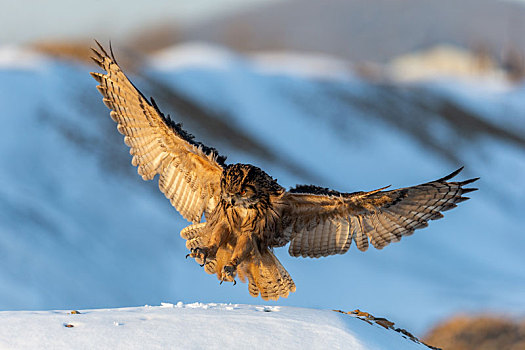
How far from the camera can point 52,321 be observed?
476 cm

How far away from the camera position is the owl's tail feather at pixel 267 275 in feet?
18.1

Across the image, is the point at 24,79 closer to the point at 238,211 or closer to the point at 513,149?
the point at 238,211

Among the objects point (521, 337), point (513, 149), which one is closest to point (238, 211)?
point (521, 337)

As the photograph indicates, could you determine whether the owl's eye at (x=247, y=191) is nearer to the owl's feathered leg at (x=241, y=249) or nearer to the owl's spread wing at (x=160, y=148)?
the owl's feathered leg at (x=241, y=249)

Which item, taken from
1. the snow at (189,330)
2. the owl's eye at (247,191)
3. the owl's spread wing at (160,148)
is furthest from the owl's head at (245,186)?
the snow at (189,330)

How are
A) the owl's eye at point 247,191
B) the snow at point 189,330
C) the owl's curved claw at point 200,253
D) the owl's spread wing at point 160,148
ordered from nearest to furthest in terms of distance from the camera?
1. the snow at point 189,330
2. the owl's eye at point 247,191
3. the owl's curved claw at point 200,253
4. the owl's spread wing at point 160,148

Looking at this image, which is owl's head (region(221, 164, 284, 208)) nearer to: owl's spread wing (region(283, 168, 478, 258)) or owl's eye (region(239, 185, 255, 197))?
A: owl's eye (region(239, 185, 255, 197))

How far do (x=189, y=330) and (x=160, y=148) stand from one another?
6.23 ft

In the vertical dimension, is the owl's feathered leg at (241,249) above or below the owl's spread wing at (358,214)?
below

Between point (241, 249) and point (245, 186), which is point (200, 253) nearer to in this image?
point (241, 249)

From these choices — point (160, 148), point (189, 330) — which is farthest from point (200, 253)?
point (160, 148)

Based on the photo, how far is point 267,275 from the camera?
18.3 feet

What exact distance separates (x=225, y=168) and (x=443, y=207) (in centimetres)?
166

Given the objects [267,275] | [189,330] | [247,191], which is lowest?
[189,330]
